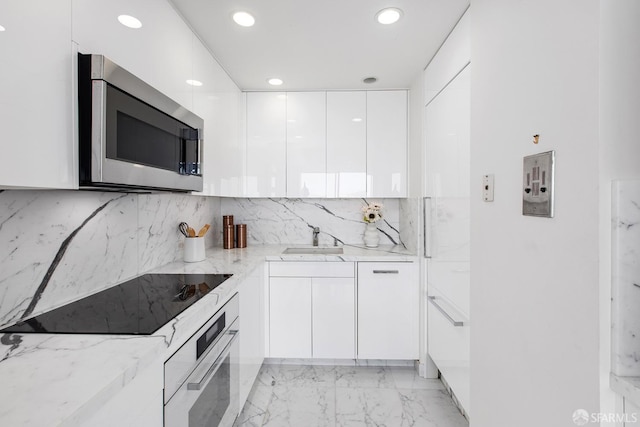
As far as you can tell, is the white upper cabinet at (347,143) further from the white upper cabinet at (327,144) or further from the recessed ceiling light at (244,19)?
the recessed ceiling light at (244,19)

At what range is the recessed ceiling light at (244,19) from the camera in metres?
1.67

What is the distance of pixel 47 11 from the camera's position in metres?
0.85

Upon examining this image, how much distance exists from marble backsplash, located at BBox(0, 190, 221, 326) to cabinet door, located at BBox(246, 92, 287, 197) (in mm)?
952

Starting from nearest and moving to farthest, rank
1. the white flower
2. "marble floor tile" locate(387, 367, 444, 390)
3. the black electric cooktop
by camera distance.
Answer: the black electric cooktop, "marble floor tile" locate(387, 367, 444, 390), the white flower

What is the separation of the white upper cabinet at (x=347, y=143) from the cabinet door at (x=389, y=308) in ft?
2.36

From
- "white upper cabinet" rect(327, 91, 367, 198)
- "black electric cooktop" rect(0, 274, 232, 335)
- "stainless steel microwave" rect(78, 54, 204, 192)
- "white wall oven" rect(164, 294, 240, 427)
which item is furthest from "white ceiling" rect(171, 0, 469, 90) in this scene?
"white wall oven" rect(164, 294, 240, 427)

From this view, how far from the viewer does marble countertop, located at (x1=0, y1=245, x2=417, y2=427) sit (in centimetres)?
61

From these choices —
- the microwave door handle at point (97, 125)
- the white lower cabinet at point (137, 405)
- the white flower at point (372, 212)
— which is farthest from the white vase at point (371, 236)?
the microwave door handle at point (97, 125)

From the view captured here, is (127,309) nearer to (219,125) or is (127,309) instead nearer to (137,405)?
(137,405)

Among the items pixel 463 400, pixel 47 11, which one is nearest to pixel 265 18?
pixel 47 11

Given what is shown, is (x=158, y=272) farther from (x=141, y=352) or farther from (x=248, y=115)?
(x=248, y=115)

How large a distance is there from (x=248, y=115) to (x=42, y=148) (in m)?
2.09

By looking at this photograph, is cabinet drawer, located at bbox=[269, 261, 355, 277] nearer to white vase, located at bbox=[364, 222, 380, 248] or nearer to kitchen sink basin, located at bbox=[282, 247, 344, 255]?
kitchen sink basin, located at bbox=[282, 247, 344, 255]

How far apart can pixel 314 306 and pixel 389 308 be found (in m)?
0.59
